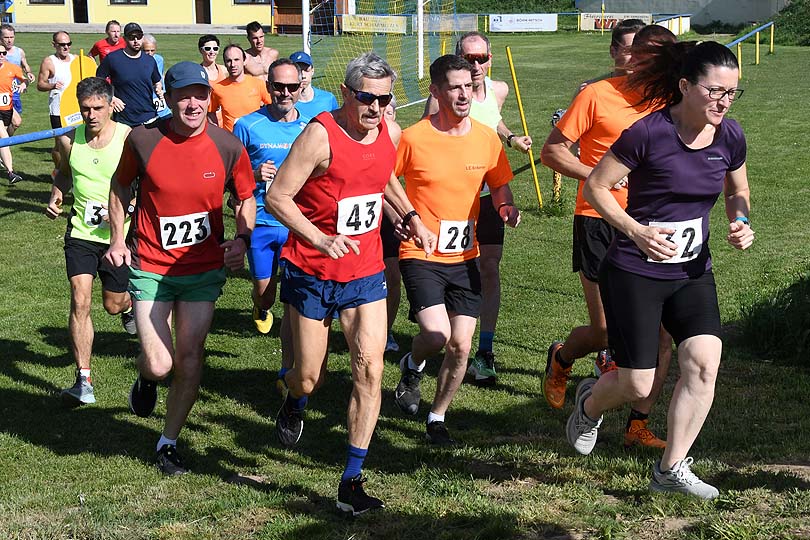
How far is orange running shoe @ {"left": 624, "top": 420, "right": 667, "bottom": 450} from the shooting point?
591 centimetres

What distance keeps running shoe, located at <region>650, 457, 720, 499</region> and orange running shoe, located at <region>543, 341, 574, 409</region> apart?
6.05 ft

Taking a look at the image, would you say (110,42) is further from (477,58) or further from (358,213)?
(358,213)

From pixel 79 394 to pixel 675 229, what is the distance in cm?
419

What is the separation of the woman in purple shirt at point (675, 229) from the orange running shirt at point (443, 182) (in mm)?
1356

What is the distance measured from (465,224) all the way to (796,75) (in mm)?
24913

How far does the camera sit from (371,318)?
5.35m

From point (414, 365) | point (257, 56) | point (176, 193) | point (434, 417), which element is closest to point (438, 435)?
point (434, 417)

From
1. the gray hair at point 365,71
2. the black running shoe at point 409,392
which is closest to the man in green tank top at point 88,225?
the black running shoe at point 409,392

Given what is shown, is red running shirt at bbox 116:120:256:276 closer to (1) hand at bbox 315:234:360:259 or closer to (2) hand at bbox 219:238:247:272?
(2) hand at bbox 219:238:247:272

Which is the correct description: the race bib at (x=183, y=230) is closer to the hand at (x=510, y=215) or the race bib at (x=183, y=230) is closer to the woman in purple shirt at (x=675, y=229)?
the hand at (x=510, y=215)

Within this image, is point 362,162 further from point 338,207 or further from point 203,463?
point 203,463

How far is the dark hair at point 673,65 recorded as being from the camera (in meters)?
4.64

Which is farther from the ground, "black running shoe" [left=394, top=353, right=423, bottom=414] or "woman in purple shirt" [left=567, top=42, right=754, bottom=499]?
"woman in purple shirt" [left=567, top=42, right=754, bottom=499]

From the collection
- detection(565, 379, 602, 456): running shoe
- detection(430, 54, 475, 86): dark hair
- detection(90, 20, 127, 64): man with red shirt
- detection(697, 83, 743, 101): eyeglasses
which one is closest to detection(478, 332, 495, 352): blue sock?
detection(565, 379, 602, 456): running shoe
